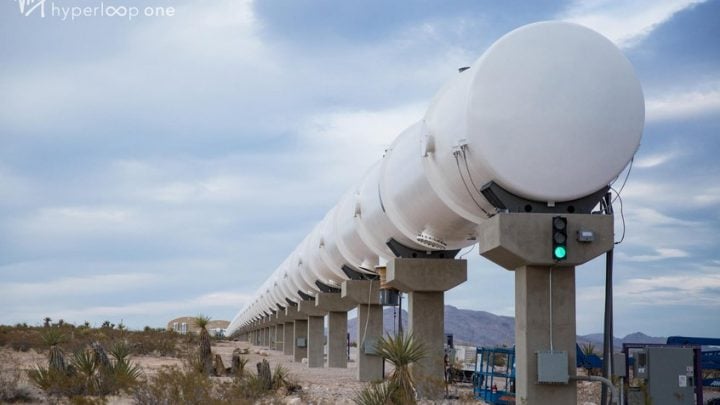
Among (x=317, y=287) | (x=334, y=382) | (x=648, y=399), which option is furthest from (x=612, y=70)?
(x=317, y=287)

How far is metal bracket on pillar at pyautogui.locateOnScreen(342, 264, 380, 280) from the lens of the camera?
26.6 meters

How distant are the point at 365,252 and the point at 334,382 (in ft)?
12.6

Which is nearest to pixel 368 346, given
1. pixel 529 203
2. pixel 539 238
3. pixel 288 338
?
pixel 529 203

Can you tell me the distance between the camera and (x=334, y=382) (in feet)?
80.4

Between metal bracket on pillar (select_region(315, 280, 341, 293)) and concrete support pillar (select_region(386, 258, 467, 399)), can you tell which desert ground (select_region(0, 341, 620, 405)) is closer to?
concrete support pillar (select_region(386, 258, 467, 399))

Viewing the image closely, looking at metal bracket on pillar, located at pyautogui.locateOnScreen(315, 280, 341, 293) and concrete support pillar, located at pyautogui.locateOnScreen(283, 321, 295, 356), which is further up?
metal bracket on pillar, located at pyautogui.locateOnScreen(315, 280, 341, 293)

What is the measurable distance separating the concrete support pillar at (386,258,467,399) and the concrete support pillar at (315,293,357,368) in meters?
12.8

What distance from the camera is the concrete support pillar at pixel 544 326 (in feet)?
43.2

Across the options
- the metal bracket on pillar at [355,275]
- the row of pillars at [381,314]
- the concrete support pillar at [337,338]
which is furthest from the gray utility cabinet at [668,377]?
the concrete support pillar at [337,338]

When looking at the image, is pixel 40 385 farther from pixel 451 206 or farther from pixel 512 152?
pixel 512 152

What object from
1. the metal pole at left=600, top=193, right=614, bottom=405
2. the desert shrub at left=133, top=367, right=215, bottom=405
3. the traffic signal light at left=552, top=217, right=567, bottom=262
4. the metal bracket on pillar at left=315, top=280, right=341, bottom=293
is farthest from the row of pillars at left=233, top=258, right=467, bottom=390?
the desert shrub at left=133, top=367, right=215, bottom=405

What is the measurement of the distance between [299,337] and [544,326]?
1278 inches

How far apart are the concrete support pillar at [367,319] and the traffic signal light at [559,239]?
12698 mm

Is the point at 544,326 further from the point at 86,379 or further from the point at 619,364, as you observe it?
the point at 86,379
